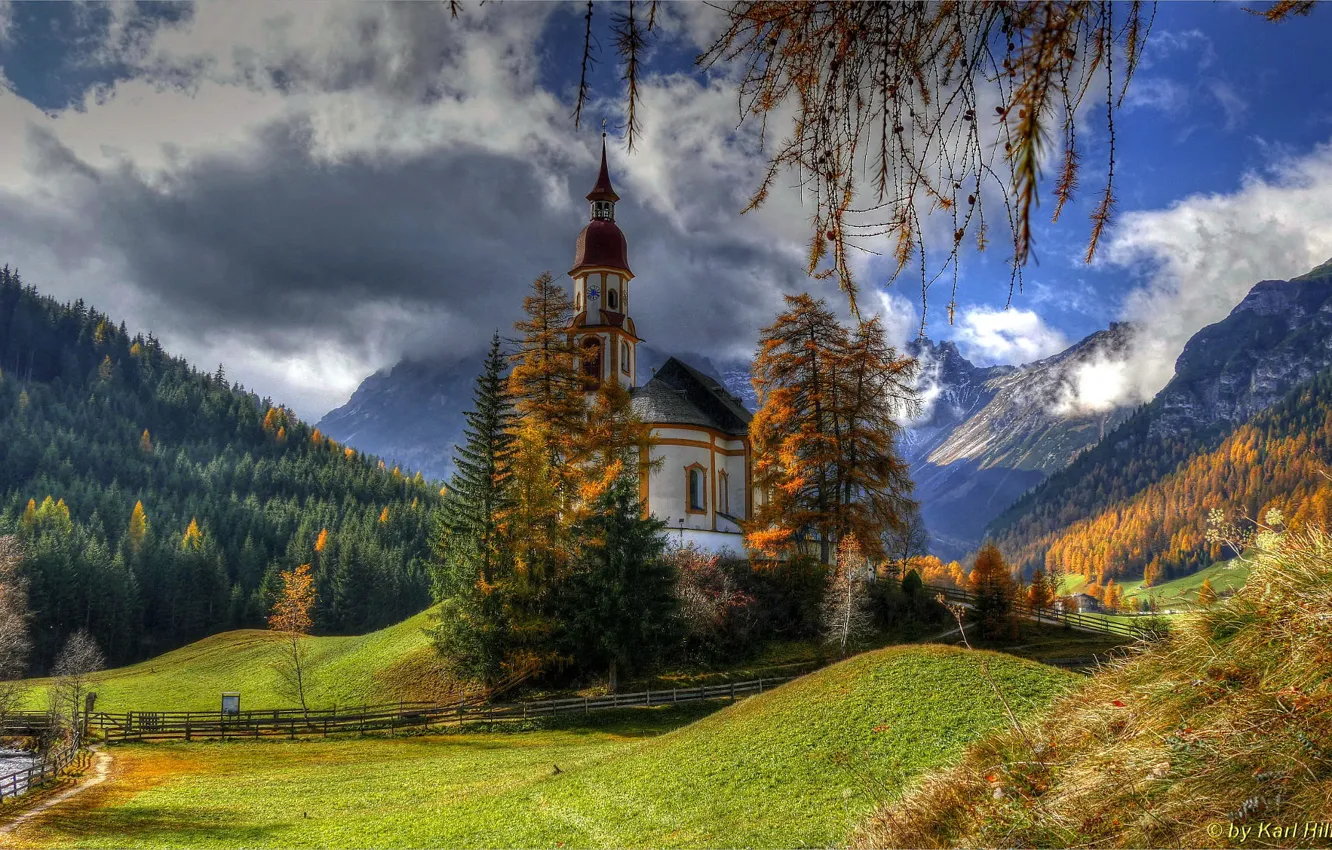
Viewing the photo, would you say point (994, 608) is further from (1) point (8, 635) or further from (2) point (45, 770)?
(1) point (8, 635)

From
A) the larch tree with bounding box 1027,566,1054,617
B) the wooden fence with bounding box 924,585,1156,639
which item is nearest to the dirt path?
the wooden fence with bounding box 924,585,1156,639

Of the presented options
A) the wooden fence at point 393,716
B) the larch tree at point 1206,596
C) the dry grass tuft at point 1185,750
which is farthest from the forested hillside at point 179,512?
the larch tree at point 1206,596

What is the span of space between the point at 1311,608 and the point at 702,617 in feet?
116

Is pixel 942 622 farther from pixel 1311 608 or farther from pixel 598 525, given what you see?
pixel 1311 608

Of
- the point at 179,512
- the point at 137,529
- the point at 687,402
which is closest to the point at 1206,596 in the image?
the point at 687,402

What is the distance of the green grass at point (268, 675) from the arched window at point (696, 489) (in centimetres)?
1404

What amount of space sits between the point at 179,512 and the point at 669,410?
104 meters

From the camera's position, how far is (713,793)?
57.4ft

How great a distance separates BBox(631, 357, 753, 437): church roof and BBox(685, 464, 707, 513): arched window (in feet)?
7.60

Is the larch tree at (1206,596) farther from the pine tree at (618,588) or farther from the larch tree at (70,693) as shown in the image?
the larch tree at (70,693)

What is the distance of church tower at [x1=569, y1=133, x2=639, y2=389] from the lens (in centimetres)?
5041

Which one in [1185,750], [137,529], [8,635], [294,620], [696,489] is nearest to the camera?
[1185,750]

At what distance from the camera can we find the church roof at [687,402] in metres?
46.0

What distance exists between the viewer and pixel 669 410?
1817 inches
